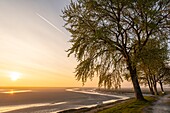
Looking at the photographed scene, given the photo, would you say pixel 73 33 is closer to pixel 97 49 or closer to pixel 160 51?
pixel 97 49

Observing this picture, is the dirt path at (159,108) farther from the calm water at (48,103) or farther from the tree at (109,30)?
the calm water at (48,103)

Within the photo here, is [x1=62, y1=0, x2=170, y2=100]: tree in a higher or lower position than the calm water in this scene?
higher

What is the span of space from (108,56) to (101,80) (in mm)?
3294

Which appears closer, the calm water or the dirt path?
the dirt path

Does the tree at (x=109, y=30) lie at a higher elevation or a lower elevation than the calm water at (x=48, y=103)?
higher

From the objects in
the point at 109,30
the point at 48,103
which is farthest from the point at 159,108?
the point at 48,103

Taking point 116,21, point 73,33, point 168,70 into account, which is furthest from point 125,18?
point 168,70

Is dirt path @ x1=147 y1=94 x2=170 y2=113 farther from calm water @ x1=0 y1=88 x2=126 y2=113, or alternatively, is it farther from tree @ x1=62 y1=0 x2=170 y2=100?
calm water @ x1=0 y1=88 x2=126 y2=113

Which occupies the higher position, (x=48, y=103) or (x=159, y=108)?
(x=159, y=108)

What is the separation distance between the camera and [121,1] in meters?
20.5

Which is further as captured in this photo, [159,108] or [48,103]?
[48,103]

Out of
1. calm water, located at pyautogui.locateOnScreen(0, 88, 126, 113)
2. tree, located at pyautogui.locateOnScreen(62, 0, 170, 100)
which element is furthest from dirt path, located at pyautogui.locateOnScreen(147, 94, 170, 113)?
calm water, located at pyautogui.locateOnScreen(0, 88, 126, 113)

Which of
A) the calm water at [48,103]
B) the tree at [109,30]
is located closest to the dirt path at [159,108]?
the tree at [109,30]

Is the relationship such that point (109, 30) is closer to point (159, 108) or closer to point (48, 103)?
point (159, 108)
